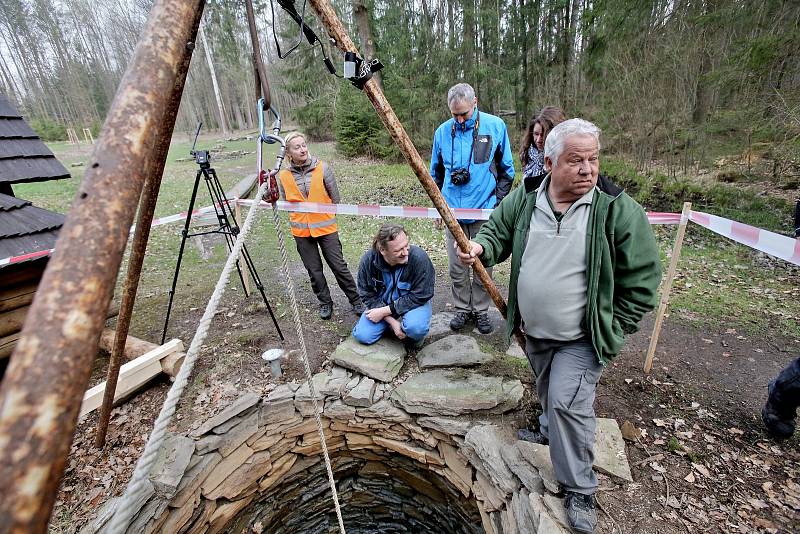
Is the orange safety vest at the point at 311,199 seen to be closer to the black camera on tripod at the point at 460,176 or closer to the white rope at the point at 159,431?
the black camera on tripod at the point at 460,176

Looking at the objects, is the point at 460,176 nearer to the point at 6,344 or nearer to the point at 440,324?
the point at 440,324

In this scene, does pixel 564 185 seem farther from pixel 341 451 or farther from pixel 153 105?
pixel 341 451

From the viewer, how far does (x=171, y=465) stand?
2463mm

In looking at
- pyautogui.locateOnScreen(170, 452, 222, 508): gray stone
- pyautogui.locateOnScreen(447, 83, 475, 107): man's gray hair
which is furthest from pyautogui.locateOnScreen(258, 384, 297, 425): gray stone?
pyautogui.locateOnScreen(447, 83, 475, 107): man's gray hair

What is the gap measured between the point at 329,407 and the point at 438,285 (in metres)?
2.27

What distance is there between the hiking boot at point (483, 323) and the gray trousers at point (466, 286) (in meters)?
0.05

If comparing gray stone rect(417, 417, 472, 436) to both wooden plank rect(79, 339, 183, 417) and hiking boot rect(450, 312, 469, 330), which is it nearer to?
hiking boot rect(450, 312, 469, 330)

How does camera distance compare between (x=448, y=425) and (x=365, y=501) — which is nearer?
(x=448, y=425)

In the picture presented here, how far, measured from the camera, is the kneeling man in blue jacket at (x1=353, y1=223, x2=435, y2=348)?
3.16 m

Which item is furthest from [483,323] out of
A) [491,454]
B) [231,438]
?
[231,438]

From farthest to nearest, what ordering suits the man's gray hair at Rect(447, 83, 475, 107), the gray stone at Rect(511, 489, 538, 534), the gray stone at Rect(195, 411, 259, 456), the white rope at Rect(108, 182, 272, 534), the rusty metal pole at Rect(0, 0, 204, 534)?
the man's gray hair at Rect(447, 83, 475, 107) → the gray stone at Rect(195, 411, 259, 456) → the gray stone at Rect(511, 489, 538, 534) → the white rope at Rect(108, 182, 272, 534) → the rusty metal pole at Rect(0, 0, 204, 534)

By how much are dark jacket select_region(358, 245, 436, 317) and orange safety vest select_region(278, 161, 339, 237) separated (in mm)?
722

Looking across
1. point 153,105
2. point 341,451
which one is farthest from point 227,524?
point 153,105

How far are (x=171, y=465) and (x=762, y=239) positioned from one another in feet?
13.3
